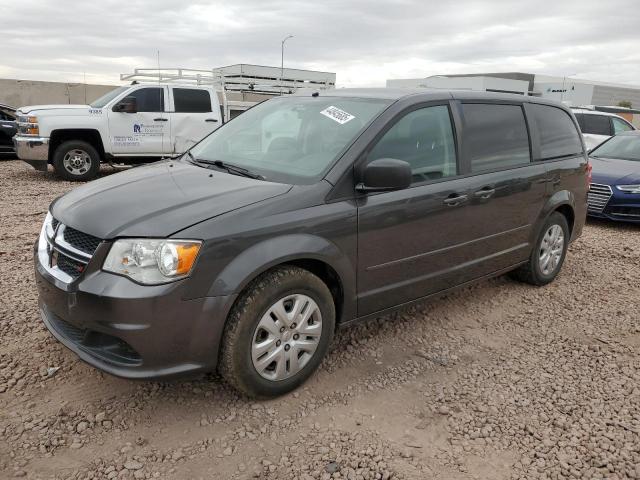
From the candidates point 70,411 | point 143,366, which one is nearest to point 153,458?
point 143,366

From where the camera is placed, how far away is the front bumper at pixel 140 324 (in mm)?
2514

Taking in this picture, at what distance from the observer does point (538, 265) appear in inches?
193

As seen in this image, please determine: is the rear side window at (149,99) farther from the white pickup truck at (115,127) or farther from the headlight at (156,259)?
the headlight at (156,259)

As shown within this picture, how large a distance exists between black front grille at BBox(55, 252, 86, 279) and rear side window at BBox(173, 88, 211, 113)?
8.57 metres

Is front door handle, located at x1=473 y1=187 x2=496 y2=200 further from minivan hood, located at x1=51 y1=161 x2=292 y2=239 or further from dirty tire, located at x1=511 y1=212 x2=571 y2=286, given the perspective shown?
minivan hood, located at x1=51 y1=161 x2=292 y2=239

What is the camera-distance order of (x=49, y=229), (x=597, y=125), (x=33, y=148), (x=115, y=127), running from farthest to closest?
(x=597, y=125)
(x=115, y=127)
(x=33, y=148)
(x=49, y=229)

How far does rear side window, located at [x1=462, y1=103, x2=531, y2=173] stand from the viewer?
3.97 meters

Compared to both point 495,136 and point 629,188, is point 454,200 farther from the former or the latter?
point 629,188

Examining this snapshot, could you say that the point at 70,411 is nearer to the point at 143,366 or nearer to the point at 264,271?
the point at 143,366

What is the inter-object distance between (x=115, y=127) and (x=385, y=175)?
844cm

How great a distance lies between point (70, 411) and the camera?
9.39 feet

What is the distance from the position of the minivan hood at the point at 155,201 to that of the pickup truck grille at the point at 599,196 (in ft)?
21.2

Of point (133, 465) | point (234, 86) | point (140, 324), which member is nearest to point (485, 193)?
point (140, 324)

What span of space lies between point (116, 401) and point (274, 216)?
135 cm
